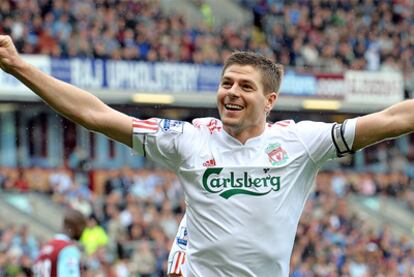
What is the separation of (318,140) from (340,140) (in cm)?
12

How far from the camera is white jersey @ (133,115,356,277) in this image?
5.18 m

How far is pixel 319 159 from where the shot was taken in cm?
535

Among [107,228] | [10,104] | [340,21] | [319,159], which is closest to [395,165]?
[340,21]

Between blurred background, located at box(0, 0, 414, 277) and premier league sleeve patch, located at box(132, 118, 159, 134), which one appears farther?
blurred background, located at box(0, 0, 414, 277)

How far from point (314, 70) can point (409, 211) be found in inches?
195

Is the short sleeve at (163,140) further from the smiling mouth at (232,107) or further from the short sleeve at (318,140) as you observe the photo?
the short sleeve at (318,140)

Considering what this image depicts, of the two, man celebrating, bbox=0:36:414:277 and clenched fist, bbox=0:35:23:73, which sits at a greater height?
clenched fist, bbox=0:35:23:73

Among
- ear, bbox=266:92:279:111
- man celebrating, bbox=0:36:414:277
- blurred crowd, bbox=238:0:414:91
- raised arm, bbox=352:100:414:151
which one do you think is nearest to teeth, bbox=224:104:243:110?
man celebrating, bbox=0:36:414:277

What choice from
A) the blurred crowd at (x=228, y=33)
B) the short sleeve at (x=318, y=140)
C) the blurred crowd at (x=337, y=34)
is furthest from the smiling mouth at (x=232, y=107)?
the blurred crowd at (x=337, y=34)

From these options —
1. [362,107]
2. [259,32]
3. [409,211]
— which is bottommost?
[409,211]

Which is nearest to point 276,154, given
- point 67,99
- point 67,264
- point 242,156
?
point 242,156

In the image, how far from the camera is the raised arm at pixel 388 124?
5.11 m

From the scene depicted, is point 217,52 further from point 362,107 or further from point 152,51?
point 362,107

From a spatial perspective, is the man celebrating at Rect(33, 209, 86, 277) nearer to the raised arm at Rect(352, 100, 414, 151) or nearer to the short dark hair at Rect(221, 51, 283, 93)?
the short dark hair at Rect(221, 51, 283, 93)
